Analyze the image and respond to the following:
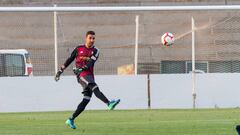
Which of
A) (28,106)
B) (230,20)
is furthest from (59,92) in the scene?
(230,20)

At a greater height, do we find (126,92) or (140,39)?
(140,39)

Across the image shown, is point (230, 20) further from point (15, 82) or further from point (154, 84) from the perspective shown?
point (15, 82)

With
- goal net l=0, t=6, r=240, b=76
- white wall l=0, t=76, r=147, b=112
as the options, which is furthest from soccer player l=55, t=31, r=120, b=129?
goal net l=0, t=6, r=240, b=76

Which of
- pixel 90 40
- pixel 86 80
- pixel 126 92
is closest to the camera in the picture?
pixel 86 80

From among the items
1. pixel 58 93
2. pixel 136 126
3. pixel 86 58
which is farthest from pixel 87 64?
pixel 58 93

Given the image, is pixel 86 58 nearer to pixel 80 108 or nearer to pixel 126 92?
pixel 80 108

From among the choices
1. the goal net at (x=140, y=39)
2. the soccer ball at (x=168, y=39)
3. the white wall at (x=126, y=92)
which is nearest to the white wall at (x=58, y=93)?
the white wall at (x=126, y=92)

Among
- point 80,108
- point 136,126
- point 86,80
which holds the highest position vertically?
point 86,80

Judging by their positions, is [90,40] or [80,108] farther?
[90,40]

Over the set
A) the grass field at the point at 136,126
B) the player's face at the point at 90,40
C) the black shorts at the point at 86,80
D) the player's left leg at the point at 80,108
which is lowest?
the grass field at the point at 136,126

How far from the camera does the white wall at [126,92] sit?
21766 mm

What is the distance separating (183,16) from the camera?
2322 centimetres

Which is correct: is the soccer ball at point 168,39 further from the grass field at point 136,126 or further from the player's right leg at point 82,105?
the player's right leg at point 82,105

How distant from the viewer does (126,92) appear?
22.2 metres
